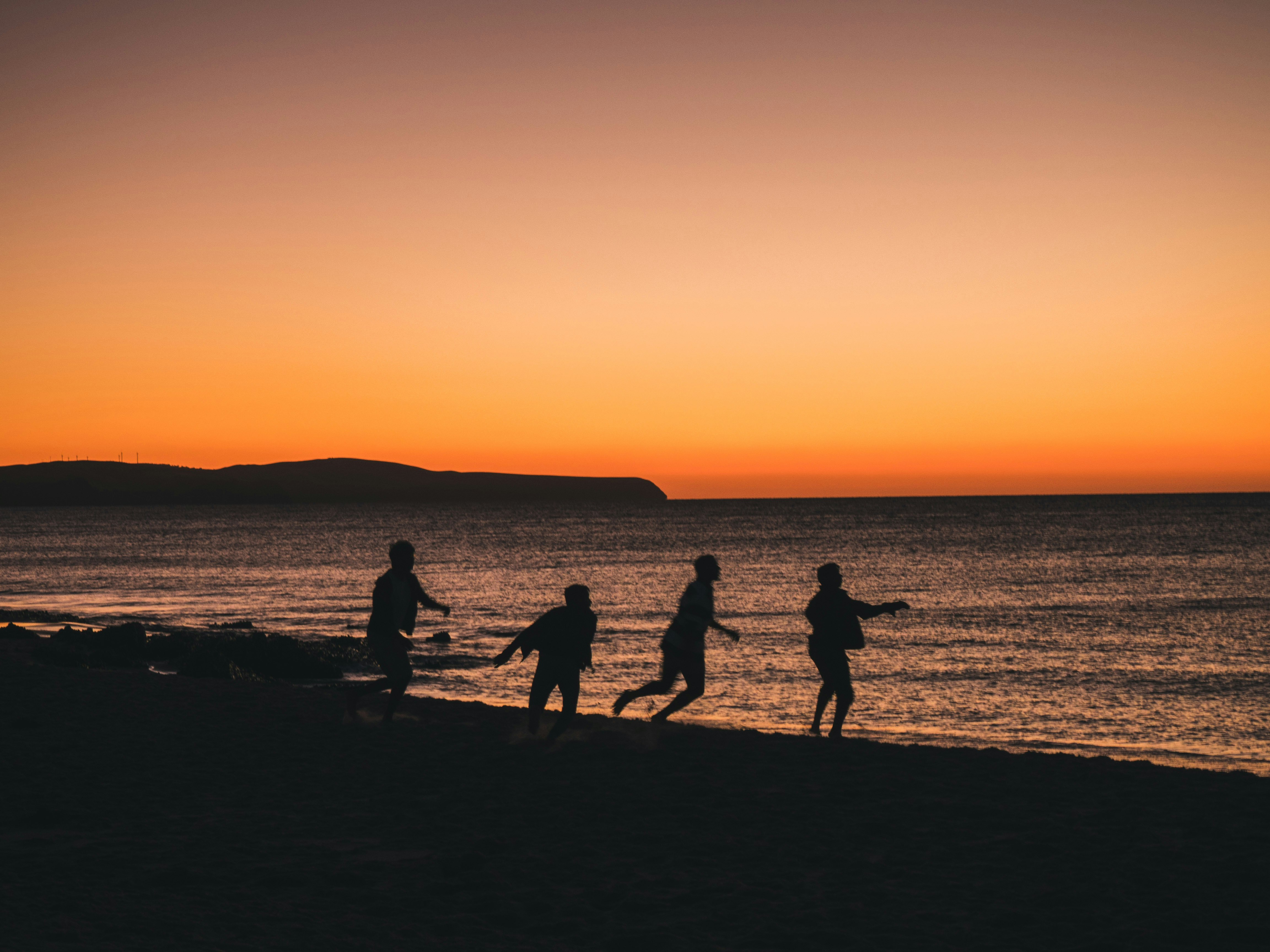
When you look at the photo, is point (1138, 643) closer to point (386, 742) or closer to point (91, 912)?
point (386, 742)

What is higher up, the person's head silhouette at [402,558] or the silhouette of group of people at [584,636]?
the person's head silhouette at [402,558]

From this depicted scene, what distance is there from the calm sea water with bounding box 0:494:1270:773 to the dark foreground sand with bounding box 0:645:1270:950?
649 centimetres

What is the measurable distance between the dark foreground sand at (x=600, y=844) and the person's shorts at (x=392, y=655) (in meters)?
0.74

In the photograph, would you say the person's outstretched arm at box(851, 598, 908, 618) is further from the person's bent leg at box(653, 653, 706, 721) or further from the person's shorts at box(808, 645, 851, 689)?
the person's bent leg at box(653, 653, 706, 721)

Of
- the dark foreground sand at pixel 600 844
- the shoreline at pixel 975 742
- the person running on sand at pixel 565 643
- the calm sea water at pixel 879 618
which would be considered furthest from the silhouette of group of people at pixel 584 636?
the calm sea water at pixel 879 618

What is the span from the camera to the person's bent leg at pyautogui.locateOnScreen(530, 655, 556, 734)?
366 inches

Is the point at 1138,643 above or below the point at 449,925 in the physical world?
below

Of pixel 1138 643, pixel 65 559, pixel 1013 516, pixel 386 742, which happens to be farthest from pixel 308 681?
pixel 1013 516

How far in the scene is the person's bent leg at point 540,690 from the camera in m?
9.30

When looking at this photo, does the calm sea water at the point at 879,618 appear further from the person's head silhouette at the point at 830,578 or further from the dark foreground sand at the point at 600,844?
the dark foreground sand at the point at 600,844

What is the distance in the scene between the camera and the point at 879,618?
3328 centimetres

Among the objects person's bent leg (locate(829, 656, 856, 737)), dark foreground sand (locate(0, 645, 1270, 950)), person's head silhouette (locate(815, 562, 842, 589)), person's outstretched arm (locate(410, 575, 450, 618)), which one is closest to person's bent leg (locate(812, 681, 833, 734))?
person's bent leg (locate(829, 656, 856, 737))

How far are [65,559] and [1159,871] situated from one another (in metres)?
81.0

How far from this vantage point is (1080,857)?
650 cm
